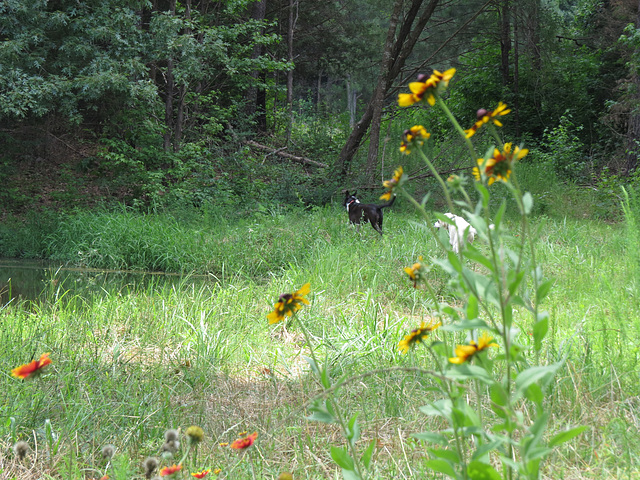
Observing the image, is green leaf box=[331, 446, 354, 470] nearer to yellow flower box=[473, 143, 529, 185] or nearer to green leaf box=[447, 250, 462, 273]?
green leaf box=[447, 250, 462, 273]

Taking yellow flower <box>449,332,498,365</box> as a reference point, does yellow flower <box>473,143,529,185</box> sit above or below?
above

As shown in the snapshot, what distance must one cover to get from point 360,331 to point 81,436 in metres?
1.58

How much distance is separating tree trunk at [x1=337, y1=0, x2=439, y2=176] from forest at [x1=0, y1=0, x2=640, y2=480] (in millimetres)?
58

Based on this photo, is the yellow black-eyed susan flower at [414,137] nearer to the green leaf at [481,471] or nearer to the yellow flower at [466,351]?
the yellow flower at [466,351]

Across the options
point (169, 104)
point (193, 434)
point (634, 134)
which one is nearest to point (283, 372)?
point (193, 434)

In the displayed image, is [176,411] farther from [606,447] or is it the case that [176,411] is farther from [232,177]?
[232,177]

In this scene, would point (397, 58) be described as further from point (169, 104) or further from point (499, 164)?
point (499, 164)

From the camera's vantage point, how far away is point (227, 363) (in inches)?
108

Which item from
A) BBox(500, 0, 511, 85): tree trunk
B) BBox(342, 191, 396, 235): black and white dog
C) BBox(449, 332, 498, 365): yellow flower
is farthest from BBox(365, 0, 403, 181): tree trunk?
BBox(449, 332, 498, 365): yellow flower

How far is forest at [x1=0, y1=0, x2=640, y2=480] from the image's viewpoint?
1.03 meters

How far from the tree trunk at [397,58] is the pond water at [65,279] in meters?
4.35

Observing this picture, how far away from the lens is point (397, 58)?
31.1 ft

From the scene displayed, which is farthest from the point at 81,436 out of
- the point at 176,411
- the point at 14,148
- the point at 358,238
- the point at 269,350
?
the point at 14,148

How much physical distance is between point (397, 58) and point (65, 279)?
6.89m
